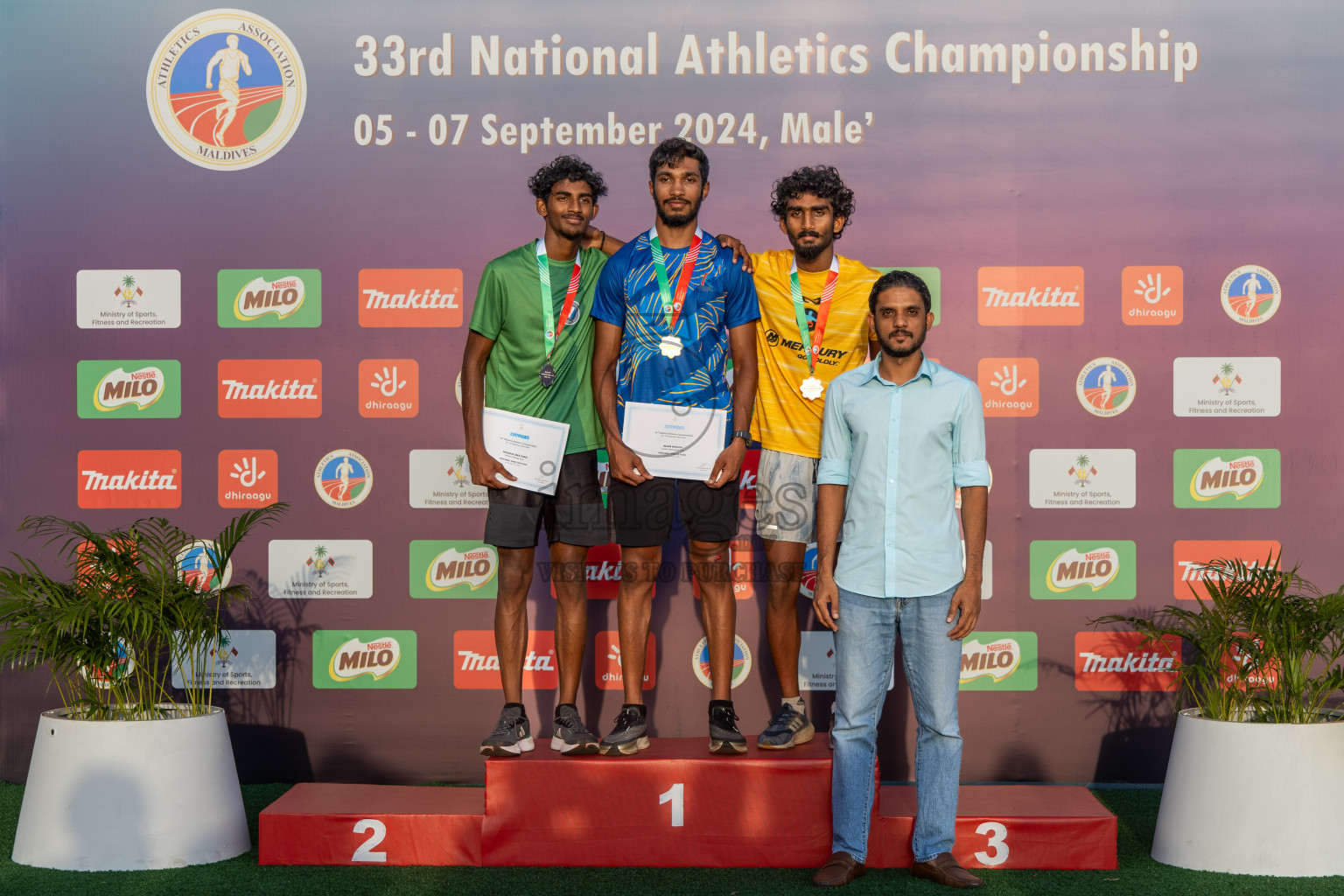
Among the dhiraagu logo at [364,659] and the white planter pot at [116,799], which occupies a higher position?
the dhiraagu logo at [364,659]

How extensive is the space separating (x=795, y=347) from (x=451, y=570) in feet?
5.27

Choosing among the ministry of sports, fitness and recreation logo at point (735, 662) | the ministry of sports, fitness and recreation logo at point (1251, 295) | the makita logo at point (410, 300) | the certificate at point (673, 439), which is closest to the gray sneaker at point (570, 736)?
the certificate at point (673, 439)

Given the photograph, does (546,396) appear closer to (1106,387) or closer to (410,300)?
(410,300)

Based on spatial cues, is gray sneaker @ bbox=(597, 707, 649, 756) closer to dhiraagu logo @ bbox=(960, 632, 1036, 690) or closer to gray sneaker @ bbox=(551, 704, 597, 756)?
gray sneaker @ bbox=(551, 704, 597, 756)

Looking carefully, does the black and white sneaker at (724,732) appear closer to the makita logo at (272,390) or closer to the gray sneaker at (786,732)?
the gray sneaker at (786,732)

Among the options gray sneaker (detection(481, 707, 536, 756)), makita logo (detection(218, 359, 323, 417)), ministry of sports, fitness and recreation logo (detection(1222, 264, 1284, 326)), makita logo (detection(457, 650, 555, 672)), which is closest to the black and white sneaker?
gray sneaker (detection(481, 707, 536, 756))

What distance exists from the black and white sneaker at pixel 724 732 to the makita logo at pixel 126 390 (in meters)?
2.44

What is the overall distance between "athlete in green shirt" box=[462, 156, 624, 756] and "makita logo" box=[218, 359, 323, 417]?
1.00 metres

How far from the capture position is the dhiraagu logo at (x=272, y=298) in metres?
4.08

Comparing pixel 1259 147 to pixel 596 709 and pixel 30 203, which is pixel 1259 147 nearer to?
pixel 596 709

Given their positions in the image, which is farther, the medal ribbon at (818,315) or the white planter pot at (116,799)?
the medal ribbon at (818,315)

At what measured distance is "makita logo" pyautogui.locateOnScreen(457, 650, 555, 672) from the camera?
404 centimetres

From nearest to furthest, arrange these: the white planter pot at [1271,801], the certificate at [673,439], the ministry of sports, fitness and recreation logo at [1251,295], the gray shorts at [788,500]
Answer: the white planter pot at [1271,801] < the certificate at [673,439] < the gray shorts at [788,500] < the ministry of sports, fitness and recreation logo at [1251,295]

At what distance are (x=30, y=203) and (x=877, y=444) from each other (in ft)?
10.9
